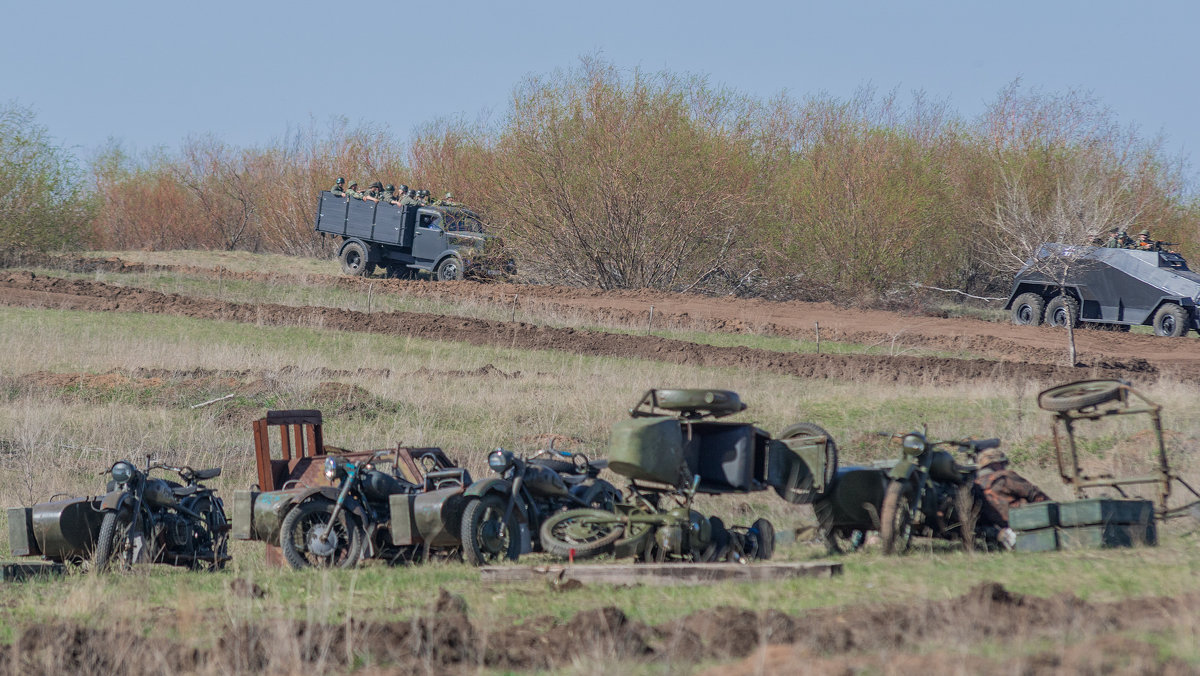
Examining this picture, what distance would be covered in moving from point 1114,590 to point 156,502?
6802mm

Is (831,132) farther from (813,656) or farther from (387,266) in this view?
(813,656)

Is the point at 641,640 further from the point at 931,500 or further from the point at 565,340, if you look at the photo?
the point at 565,340

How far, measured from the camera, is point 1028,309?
96.1 ft

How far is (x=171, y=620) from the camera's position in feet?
20.9

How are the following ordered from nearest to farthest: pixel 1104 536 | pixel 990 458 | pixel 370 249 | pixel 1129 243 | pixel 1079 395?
pixel 1104 536 → pixel 1079 395 → pixel 990 458 → pixel 1129 243 → pixel 370 249

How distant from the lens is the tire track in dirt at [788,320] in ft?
78.2

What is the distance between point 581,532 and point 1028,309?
23796 mm

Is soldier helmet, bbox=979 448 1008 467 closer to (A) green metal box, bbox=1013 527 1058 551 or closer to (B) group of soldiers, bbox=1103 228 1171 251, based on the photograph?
(A) green metal box, bbox=1013 527 1058 551

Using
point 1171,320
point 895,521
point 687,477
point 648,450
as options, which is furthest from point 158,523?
point 1171,320

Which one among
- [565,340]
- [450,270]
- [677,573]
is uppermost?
[450,270]

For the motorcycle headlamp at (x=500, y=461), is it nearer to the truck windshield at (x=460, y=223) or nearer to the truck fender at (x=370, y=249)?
the truck windshield at (x=460, y=223)

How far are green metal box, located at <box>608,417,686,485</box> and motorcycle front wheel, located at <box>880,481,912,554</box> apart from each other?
159 cm

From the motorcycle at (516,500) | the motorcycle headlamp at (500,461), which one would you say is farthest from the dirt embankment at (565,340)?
the motorcycle headlamp at (500,461)

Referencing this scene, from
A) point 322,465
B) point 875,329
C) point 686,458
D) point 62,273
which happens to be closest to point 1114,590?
point 686,458
